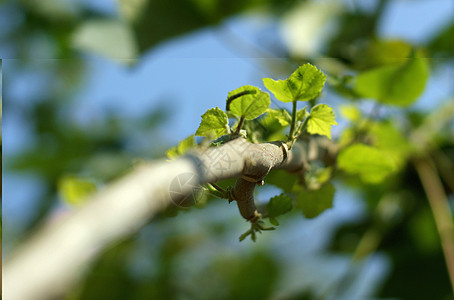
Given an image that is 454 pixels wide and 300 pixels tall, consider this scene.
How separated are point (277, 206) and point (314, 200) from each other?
49 millimetres

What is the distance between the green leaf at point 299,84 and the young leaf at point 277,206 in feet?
0.13

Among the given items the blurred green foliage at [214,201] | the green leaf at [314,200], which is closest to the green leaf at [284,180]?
the green leaf at [314,200]

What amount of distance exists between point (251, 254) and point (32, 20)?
0.46 meters

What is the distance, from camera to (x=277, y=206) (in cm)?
18

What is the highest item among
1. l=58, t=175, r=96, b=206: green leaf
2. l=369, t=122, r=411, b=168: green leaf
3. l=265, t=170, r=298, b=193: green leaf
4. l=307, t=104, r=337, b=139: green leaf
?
l=58, t=175, r=96, b=206: green leaf

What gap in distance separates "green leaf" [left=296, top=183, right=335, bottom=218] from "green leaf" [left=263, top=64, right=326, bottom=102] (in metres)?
0.05

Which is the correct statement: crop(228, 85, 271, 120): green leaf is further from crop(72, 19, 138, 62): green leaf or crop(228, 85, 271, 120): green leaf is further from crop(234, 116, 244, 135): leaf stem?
crop(72, 19, 138, 62): green leaf

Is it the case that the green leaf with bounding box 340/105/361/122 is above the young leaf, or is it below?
above

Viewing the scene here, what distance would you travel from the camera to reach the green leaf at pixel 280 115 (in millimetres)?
190

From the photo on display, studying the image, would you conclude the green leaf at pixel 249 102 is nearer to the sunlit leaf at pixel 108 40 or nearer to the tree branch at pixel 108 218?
the tree branch at pixel 108 218

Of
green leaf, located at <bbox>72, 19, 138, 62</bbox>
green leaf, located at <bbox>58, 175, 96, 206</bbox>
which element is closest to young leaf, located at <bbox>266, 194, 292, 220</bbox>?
green leaf, located at <bbox>58, 175, 96, 206</bbox>

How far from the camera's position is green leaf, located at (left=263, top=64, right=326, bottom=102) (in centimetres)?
18

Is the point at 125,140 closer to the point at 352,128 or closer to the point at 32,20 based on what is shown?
the point at 32,20

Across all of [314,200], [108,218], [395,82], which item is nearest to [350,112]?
[395,82]
